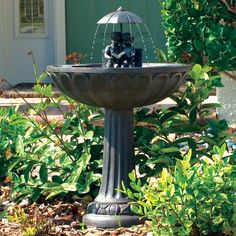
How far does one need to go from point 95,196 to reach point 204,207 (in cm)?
140

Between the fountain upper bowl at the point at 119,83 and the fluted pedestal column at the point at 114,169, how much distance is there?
5.3 inches

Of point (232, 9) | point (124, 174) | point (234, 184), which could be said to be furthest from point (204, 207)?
point (232, 9)

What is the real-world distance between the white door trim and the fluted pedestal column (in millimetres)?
7587

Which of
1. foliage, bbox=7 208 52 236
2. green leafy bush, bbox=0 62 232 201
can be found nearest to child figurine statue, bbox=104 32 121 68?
green leafy bush, bbox=0 62 232 201

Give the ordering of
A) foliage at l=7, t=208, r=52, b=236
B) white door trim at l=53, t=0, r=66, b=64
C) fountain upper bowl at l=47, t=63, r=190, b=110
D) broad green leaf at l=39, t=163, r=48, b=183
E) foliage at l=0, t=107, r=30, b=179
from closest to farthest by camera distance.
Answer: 1. foliage at l=7, t=208, r=52, b=236
2. fountain upper bowl at l=47, t=63, r=190, b=110
3. broad green leaf at l=39, t=163, r=48, b=183
4. foliage at l=0, t=107, r=30, b=179
5. white door trim at l=53, t=0, r=66, b=64

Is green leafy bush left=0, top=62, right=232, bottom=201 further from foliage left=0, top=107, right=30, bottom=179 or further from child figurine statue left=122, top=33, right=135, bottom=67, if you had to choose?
child figurine statue left=122, top=33, right=135, bottom=67

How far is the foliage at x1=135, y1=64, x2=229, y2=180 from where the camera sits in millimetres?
6105

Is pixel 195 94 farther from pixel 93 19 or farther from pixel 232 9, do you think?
pixel 93 19

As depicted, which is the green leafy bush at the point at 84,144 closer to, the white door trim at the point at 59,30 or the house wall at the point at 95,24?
the house wall at the point at 95,24

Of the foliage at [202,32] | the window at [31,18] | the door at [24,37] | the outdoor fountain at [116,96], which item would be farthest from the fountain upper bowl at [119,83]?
the window at [31,18]

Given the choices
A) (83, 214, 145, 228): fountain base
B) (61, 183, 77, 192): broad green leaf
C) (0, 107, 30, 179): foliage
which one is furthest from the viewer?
(0, 107, 30, 179): foliage

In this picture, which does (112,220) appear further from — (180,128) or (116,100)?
(180,128)

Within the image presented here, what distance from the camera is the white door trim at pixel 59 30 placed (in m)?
13.4

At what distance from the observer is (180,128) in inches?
250
